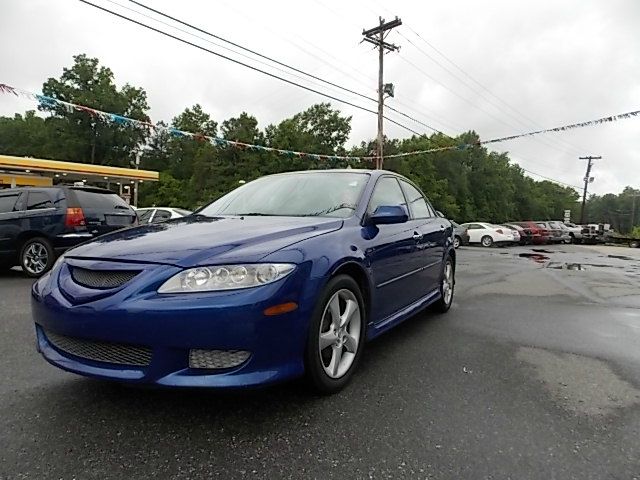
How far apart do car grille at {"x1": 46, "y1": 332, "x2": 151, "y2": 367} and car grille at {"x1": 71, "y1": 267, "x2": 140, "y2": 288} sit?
0.28 m

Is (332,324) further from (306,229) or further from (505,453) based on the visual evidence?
(505,453)

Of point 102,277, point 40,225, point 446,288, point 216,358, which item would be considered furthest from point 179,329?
point 40,225

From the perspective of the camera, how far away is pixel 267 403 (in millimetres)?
2543

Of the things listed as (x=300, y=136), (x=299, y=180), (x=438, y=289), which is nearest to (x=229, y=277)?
(x=299, y=180)

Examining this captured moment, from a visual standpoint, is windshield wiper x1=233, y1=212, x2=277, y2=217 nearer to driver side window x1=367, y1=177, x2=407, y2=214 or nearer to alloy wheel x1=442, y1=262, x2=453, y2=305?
driver side window x1=367, y1=177, x2=407, y2=214

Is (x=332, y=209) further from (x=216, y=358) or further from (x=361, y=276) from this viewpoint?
(x=216, y=358)

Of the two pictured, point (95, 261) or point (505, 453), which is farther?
point (95, 261)

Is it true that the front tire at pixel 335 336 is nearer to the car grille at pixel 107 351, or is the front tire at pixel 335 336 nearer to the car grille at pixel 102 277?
the car grille at pixel 107 351

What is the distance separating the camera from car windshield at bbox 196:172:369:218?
11.0 ft

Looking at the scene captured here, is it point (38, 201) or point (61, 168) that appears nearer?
point (38, 201)

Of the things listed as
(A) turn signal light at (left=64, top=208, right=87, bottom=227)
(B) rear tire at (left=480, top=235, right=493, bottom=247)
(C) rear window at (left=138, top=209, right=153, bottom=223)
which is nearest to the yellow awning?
(C) rear window at (left=138, top=209, right=153, bottom=223)

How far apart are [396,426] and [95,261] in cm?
178

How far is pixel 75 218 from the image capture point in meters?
7.25

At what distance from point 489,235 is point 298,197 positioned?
77.0 feet
